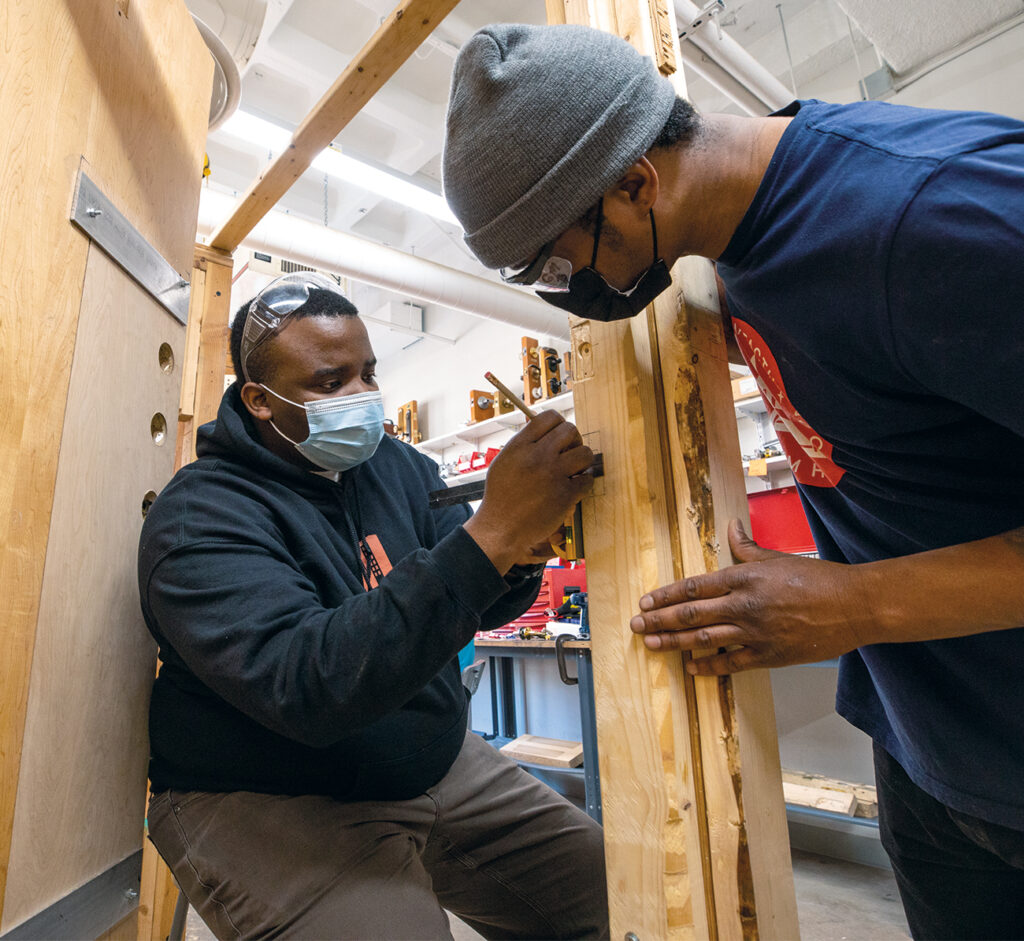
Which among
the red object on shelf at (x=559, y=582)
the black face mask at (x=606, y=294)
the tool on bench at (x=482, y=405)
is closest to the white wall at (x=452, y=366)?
the tool on bench at (x=482, y=405)

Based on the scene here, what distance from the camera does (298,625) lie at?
885 mm

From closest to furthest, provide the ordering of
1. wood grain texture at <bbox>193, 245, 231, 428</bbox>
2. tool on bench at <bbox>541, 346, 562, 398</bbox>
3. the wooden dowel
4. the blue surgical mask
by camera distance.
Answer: the wooden dowel → the blue surgical mask → wood grain texture at <bbox>193, 245, 231, 428</bbox> → tool on bench at <bbox>541, 346, 562, 398</bbox>

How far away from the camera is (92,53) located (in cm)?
107

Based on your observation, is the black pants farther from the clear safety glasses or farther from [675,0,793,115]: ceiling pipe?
[675,0,793,115]: ceiling pipe

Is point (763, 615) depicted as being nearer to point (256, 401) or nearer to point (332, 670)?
point (332, 670)

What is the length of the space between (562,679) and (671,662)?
2316 mm

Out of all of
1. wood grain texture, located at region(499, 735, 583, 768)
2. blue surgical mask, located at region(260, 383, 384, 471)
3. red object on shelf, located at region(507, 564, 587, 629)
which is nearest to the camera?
blue surgical mask, located at region(260, 383, 384, 471)

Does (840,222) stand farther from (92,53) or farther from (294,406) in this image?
(92,53)

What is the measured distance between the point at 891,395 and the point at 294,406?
1.02 m

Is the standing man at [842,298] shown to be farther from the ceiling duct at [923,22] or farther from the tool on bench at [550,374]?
the tool on bench at [550,374]

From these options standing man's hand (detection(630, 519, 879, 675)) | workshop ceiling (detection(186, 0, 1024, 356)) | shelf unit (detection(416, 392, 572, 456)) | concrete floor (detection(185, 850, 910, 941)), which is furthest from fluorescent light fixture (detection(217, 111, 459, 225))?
concrete floor (detection(185, 850, 910, 941))

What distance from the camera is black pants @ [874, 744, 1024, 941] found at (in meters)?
0.96

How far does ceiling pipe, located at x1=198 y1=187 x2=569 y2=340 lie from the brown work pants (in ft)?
9.58

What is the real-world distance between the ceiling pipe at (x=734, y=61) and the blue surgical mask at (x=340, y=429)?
2.02 meters
